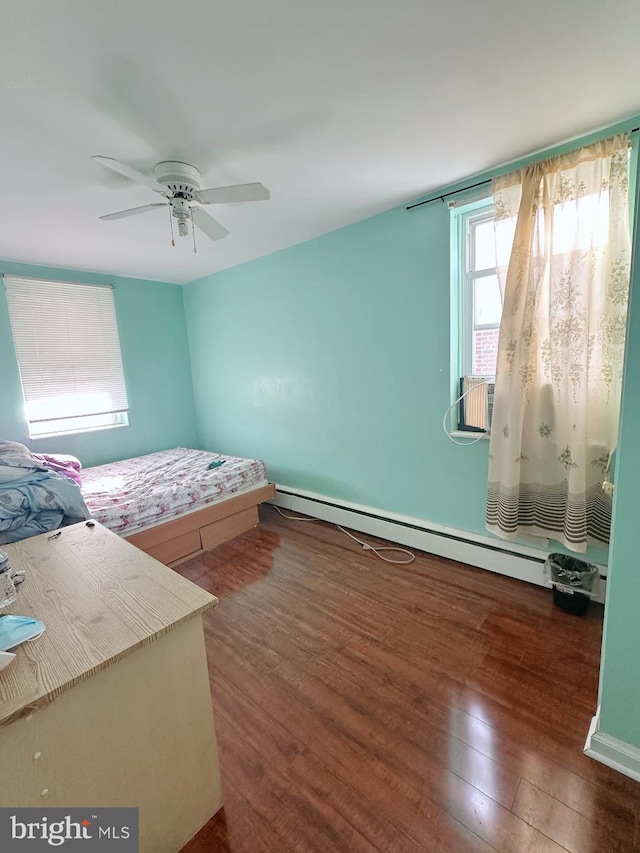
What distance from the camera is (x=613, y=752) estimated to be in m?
1.24

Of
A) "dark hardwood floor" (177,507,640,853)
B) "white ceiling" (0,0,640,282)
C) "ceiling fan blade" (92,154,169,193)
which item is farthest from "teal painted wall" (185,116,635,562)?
"ceiling fan blade" (92,154,169,193)

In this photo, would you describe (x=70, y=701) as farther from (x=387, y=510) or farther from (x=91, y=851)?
(x=387, y=510)

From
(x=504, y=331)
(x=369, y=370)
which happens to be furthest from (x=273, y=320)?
(x=504, y=331)

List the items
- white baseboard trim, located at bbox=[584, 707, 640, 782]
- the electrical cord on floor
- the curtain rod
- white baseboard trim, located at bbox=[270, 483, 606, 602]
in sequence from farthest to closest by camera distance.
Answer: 1. the electrical cord on floor
2. white baseboard trim, located at bbox=[270, 483, 606, 602]
3. the curtain rod
4. white baseboard trim, located at bbox=[584, 707, 640, 782]

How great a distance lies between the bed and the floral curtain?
2.05 meters

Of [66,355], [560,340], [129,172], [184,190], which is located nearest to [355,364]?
[560,340]

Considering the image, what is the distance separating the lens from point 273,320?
348 cm

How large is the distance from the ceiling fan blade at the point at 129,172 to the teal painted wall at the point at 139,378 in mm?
2266

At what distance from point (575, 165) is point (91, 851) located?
309 cm

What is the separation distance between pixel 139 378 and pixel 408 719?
3.89 metres

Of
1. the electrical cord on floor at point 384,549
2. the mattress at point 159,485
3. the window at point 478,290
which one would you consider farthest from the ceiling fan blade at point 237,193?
the electrical cord on floor at point 384,549

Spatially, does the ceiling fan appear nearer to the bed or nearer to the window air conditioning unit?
the window air conditioning unit

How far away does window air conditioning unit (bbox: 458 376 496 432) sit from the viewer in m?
2.32

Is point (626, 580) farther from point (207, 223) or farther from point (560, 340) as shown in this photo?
point (207, 223)
